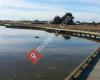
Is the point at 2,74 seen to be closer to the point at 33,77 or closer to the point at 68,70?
the point at 33,77

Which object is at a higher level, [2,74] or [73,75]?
[73,75]

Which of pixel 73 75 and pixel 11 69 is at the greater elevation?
pixel 73 75

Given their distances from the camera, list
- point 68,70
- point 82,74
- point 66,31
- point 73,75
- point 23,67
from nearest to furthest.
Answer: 1. point 73,75
2. point 82,74
3. point 68,70
4. point 23,67
5. point 66,31

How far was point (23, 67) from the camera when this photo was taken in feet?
96.4

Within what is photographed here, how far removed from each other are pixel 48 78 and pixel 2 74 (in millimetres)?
4675

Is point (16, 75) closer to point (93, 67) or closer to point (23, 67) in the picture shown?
point (23, 67)

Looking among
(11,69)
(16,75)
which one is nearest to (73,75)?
(16,75)

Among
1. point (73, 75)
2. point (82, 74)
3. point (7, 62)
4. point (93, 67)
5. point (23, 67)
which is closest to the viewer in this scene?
point (73, 75)

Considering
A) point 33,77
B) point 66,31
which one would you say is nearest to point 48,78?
point 33,77

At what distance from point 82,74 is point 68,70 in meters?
6.64

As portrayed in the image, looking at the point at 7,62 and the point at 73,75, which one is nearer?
the point at 73,75

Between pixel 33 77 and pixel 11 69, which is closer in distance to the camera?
pixel 33 77

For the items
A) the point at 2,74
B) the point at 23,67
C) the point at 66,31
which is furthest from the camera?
the point at 66,31

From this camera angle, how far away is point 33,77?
80.4ft
